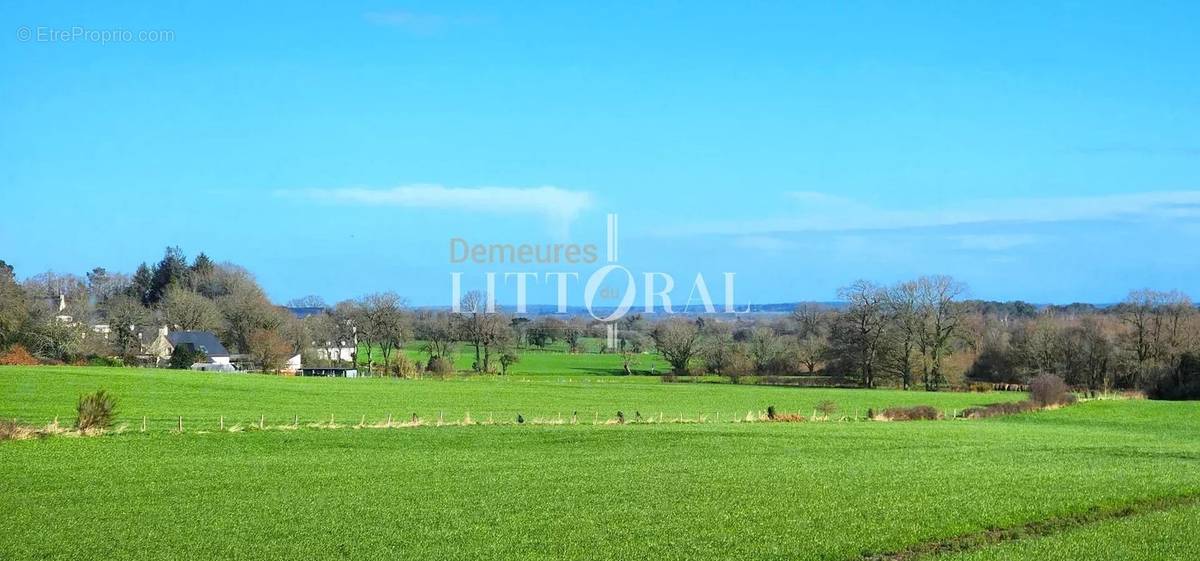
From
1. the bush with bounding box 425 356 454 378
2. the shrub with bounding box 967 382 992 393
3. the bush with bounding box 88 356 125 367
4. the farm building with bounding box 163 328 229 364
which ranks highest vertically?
the farm building with bounding box 163 328 229 364

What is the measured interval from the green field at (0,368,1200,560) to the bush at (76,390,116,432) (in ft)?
7.01

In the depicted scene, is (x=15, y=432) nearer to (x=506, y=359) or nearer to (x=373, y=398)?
(x=373, y=398)

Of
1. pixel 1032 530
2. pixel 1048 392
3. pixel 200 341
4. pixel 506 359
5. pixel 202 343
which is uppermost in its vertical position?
pixel 200 341

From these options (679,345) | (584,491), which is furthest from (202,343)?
(584,491)

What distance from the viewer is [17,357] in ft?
280

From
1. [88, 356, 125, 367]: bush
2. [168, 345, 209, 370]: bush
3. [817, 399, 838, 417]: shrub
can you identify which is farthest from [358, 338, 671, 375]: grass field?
[817, 399, 838, 417]: shrub

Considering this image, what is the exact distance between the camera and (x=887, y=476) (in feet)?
93.9

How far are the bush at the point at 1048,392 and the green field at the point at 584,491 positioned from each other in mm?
22698

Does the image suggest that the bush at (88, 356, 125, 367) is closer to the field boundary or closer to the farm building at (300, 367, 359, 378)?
the farm building at (300, 367, 359, 378)

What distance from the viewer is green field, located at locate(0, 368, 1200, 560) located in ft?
62.1

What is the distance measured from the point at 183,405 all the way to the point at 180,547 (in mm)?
41837

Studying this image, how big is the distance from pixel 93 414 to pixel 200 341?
252 feet

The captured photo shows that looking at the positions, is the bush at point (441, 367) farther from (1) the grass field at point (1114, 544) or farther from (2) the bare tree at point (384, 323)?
(1) the grass field at point (1114, 544)

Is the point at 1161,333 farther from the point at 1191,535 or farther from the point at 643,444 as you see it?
the point at 1191,535
